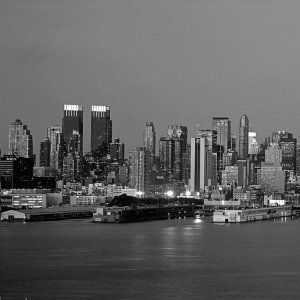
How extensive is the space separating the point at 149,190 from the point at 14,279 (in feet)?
353

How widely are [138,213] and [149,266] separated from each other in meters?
48.7

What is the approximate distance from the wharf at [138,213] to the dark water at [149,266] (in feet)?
76.8

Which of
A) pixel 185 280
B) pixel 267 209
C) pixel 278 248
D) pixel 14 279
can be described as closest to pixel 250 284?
pixel 185 280

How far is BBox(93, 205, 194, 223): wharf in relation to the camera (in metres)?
76.4

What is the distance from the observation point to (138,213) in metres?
83.8

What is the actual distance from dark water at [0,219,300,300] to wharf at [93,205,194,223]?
76.8 feet

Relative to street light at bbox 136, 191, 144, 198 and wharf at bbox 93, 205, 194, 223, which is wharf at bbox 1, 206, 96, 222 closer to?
wharf at bbox 93, 205, 194, 223

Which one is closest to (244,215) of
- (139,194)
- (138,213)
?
(138,213)

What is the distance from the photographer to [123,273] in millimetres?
32844

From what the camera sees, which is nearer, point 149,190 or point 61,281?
point 61,281

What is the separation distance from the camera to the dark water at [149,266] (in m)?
28.5

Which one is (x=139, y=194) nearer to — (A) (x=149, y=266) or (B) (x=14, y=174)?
(B) (x=14, y=174)

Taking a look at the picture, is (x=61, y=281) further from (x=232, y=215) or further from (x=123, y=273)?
(x=232, y=215)

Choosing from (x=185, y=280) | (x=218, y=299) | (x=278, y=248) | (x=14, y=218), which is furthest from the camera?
(x=14, y=218)
